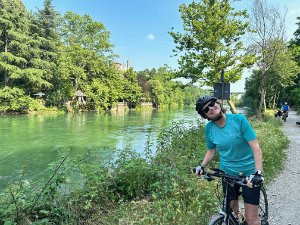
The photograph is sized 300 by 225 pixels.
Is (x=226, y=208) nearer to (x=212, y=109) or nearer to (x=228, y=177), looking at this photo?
(x=228, y=177)

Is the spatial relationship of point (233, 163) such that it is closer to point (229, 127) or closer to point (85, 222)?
point (229, 127)

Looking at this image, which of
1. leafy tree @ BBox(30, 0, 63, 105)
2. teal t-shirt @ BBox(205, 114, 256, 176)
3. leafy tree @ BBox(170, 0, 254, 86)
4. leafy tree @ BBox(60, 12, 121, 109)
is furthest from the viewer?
leafy tree @ BBox(60, 12, 121, 109)

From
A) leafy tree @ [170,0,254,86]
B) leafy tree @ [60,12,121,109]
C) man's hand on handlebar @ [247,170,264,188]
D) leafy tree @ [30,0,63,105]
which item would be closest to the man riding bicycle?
man's hand on handlebar @ [247,170,264,188]

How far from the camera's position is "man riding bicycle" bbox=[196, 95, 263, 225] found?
9.23ft

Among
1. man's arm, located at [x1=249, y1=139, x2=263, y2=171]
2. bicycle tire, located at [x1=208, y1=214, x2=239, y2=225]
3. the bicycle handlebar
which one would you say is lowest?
bicycle tire, located at [x1=208, y1=214, x2=239, y2=225]

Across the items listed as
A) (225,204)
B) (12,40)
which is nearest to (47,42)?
(12,40)

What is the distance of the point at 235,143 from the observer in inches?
113

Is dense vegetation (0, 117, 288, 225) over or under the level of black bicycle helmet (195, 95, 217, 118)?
under

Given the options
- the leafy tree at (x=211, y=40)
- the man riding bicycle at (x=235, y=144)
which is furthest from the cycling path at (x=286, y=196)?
the leafy tree at (x=211, y=40)

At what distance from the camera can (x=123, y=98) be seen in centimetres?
6375

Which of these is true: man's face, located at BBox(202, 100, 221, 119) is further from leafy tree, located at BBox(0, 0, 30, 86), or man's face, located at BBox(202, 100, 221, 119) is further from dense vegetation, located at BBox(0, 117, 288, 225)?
leafy tree, located at BBox(0, 0, 30, 86)

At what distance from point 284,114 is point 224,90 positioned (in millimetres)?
14193

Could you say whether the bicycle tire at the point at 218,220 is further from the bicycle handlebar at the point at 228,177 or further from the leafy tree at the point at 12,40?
the leafy tree at the point at 12,40

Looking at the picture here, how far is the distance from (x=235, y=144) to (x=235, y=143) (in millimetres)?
16
